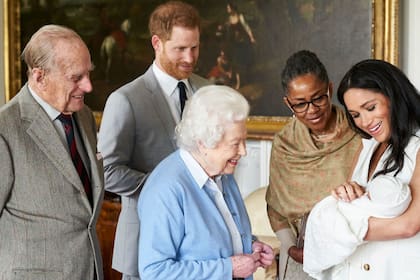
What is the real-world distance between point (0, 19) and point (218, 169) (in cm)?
421

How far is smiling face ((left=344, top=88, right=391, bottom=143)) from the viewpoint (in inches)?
87.2

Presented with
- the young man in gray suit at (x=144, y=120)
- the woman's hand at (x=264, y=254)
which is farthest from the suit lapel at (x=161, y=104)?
the woman's hand at (x=264, y=254)

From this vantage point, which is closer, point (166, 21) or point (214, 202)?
point (214, 202)

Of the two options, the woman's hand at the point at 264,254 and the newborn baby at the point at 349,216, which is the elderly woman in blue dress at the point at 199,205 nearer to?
the woman's hand at the point at 264,254

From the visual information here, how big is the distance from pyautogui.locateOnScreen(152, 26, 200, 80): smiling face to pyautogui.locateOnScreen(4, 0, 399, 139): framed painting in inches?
49.6

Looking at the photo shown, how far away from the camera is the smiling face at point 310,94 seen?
2.72 m

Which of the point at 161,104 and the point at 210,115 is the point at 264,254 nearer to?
the point at 210,115

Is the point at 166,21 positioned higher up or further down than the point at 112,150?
higher up

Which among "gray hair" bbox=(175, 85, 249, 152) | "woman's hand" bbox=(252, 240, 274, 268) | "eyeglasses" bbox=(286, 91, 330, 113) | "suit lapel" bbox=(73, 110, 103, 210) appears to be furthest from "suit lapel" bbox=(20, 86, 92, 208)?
"eyeglasses" bbox=(286, 91, 330, 113)

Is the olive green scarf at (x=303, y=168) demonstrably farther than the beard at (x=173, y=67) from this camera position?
No

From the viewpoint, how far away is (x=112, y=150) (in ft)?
9.77

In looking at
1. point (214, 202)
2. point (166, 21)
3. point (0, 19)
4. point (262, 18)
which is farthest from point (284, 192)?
point (0, 19)

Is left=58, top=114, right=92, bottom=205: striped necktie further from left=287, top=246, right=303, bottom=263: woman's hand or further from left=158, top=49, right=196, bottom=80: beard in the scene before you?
left=287, top=246, right=303, bottom=263: woman's hand

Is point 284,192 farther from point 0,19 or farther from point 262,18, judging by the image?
point 0,19
